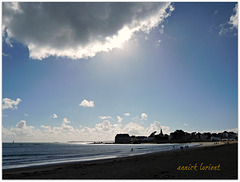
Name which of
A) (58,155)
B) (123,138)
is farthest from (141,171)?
(123,138)

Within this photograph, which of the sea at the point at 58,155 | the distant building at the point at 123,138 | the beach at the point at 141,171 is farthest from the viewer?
the distant building at the point at 123,138

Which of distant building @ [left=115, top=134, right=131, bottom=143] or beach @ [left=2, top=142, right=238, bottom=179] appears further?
distant building @ [left=115, top=134, right=131, bottom=143]

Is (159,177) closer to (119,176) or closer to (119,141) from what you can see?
(119,176)

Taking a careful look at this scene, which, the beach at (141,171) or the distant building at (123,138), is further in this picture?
the distant building at (123,138)

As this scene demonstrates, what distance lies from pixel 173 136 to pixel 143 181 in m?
163

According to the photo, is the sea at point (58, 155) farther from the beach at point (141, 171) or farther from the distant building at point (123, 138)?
the distant building at point (123, 138)

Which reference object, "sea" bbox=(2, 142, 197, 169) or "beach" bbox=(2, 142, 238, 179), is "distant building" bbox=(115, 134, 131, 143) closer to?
"sea" bbox=(2, 142, 197, 169)

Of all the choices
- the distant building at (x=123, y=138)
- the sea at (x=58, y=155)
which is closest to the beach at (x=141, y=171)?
the sea at (x=58, y=155)

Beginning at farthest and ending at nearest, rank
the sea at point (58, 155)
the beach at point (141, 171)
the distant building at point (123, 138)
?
the distant building at point (123, 138)
the sea at point (58, 155)
the beach at point (141, 171)

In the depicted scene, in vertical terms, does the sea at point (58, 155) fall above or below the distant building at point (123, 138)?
above

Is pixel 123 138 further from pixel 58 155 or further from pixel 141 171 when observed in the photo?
pixel 141 171

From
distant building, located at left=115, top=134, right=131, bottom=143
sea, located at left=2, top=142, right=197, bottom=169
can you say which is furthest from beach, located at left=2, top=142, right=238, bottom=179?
distant building, located at left=115, top=134, right=131, bottom=143

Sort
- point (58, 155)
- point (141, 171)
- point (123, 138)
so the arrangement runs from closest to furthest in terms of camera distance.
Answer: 1. point (141, 171)
2. point (58, 155)
3. point (123, 138)

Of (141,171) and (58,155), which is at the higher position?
(141,171)
